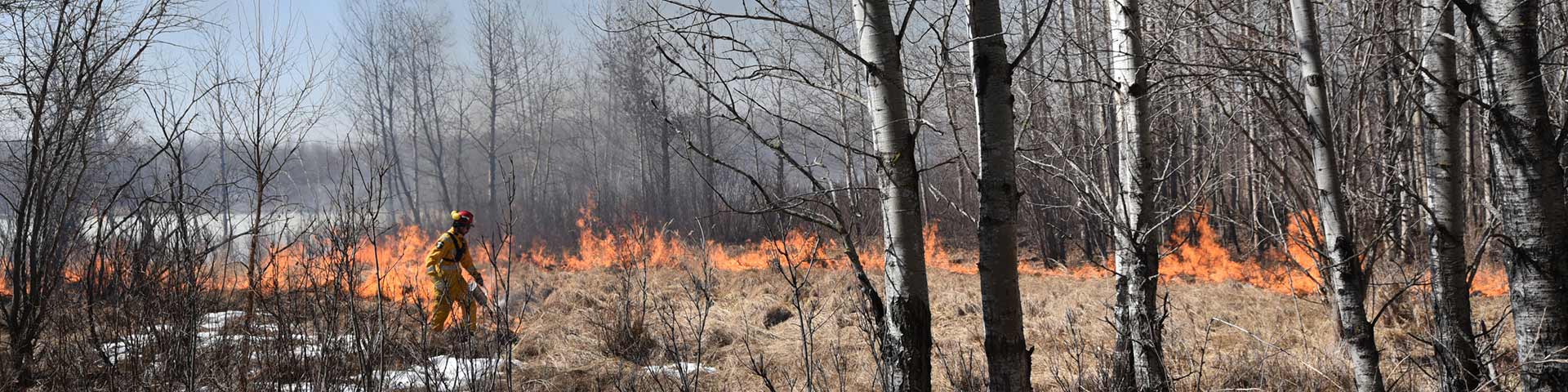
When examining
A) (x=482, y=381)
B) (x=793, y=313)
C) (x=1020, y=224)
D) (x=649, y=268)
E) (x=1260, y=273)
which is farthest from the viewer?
(x=1020, y=224)

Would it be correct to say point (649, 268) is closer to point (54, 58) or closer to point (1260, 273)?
point (54, 58)

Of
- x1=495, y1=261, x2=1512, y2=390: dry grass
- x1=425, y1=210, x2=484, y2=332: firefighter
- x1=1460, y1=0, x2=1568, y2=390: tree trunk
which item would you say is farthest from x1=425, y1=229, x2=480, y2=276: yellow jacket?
x1=1460, y1=0, x2=1568, y2=390: tree trunk

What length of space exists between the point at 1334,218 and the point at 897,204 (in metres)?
1.92

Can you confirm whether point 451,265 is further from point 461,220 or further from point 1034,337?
point 1034,337

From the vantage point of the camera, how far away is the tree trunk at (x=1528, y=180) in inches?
98.3

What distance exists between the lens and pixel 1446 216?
331cm

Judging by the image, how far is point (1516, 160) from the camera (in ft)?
8.37

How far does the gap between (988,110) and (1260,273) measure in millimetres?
10592

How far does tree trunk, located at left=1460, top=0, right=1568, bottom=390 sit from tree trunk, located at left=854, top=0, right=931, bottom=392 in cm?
187

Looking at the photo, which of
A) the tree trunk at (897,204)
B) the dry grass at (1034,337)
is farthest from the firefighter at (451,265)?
the tree trunk at (897,204)

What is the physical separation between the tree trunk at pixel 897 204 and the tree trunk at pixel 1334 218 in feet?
5.78

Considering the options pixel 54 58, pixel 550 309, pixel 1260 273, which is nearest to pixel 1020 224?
pixel 1260 273

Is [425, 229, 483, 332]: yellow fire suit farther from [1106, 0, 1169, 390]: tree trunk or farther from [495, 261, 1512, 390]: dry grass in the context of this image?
[1106, 0, 1169, 390]: tree trunk

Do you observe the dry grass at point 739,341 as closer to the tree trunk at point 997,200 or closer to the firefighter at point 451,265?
the firefighter at point 451,265
